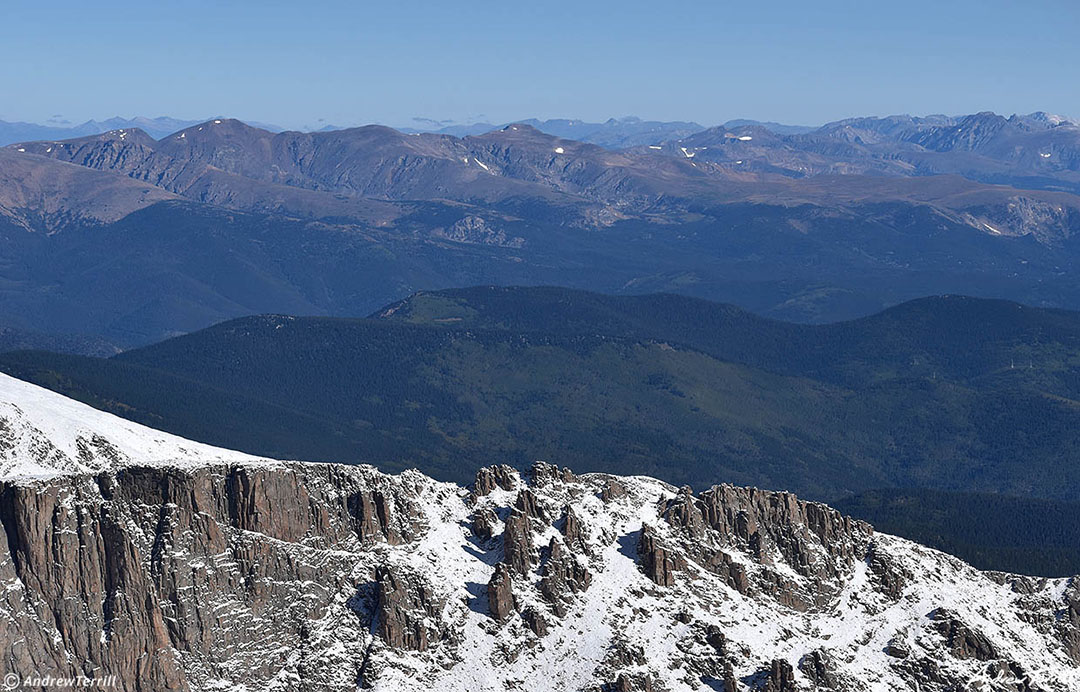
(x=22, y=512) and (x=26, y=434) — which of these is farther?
(x=26, y=434)

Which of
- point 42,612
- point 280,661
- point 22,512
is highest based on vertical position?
point 22,512

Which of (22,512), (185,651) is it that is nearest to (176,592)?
(185,651)

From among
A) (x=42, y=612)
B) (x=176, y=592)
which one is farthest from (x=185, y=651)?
(x=42, y=612)

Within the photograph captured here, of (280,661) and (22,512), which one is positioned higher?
(22,512)

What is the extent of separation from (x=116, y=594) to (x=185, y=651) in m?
12.7

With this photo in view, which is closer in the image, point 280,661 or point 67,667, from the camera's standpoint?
point 67,667

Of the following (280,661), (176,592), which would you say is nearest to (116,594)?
(176,592)

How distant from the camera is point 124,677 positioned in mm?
185375

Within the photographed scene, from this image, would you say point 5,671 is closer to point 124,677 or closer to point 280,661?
point 124,677

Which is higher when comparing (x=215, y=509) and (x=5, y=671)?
(x=215, y=509)

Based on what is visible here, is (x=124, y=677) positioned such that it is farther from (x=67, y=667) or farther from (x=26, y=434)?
(x=26, y=434)

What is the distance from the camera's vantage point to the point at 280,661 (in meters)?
199

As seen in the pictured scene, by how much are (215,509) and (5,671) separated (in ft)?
115

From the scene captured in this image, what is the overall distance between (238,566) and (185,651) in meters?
13.9
